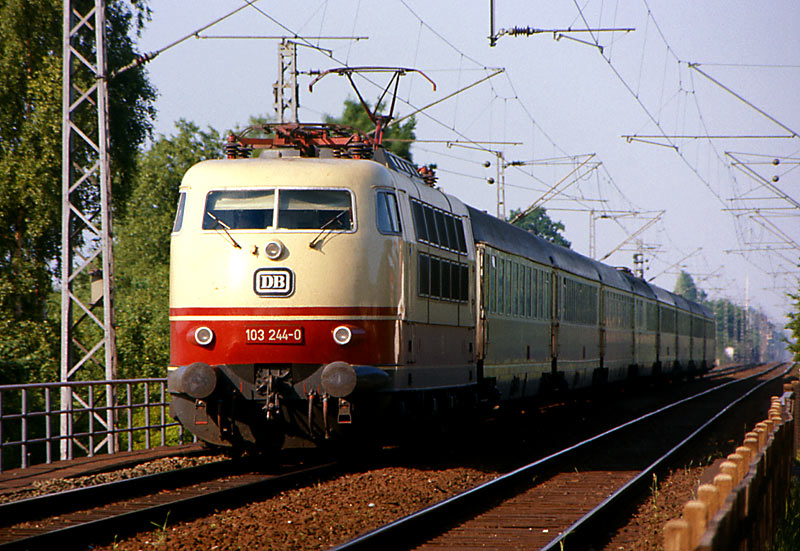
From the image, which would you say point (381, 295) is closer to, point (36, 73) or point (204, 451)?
point (204, 451)

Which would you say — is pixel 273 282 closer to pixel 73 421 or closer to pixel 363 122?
pixel 73 421

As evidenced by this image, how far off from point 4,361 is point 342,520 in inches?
848

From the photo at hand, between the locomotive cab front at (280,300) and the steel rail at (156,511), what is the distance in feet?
2.52

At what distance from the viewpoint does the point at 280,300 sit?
12180 mm

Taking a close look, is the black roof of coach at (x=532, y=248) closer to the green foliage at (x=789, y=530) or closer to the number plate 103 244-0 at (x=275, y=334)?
the number plate 103 244-0 at (x=275, y=334)

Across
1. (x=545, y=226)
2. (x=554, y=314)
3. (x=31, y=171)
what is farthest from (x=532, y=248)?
(x=545, y=226)

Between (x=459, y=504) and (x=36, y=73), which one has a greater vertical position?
(x=36, y=73)

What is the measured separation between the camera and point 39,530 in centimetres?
873

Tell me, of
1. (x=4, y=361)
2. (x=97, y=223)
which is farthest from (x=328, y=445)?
(x=97, y=223)

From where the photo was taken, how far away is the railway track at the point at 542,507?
8539 mm

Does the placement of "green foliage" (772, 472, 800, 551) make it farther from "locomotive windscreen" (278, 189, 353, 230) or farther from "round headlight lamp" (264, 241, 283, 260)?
"round headlight lamp" (264, 241, 283, 260)

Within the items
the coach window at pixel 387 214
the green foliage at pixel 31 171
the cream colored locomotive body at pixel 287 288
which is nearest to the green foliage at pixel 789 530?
the cream colored locomotive body at pixel 287 288

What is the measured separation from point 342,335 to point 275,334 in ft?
2.38

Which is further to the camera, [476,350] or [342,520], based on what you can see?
[476,350]
